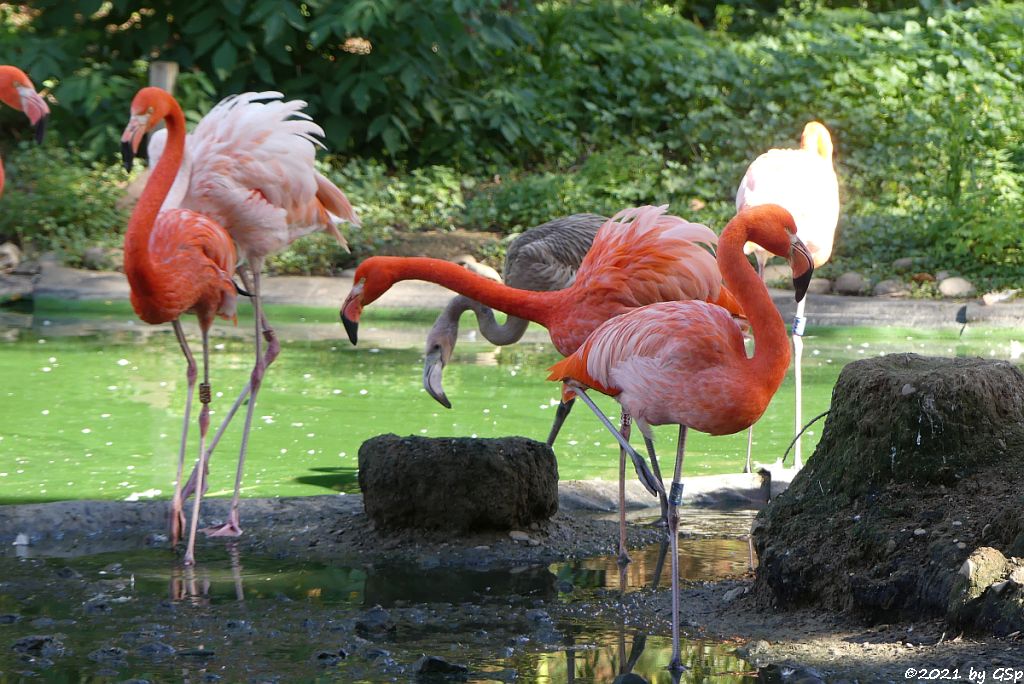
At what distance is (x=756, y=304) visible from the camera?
3.51 m

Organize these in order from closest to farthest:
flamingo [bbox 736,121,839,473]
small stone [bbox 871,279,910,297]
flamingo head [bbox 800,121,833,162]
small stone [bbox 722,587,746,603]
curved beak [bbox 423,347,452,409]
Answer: small stone [bbox 722,587,746,603] < curved beak [bbox 423,347,452,409] < flamingo [bbox 736,121,839,473] < flamingo head [bbox 800,121,833,162] < small stone [bbox 871,279,910,297]

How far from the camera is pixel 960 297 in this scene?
380 inches

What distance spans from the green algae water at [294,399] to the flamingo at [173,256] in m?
0.69

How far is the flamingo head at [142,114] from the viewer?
462 centimetres

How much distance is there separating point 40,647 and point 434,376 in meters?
1.85

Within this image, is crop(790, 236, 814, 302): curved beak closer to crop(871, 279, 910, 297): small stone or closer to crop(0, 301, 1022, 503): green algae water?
crop(0, 301, 1022, 503): green algae water

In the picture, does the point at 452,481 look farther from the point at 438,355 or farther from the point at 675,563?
the point at 675,563

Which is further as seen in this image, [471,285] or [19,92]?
[19,92]

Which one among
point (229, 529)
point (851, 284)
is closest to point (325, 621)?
point (229, 529)

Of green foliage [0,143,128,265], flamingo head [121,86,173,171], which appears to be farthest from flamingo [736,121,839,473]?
green foliage [0,143,128,265]

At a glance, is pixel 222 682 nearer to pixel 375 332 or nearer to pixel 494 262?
pixel 375 332

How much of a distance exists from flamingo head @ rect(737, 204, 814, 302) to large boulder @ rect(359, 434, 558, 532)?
4.50 feet

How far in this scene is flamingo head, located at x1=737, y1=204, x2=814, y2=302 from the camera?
11.4 ft

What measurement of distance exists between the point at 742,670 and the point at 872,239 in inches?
320
